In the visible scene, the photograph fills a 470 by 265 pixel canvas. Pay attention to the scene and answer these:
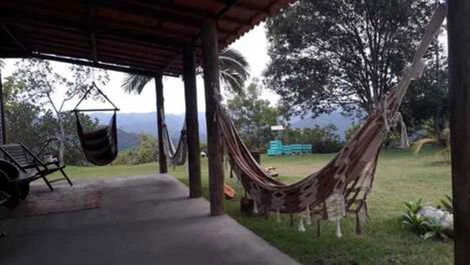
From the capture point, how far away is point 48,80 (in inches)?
477

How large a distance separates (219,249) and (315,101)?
1145cm

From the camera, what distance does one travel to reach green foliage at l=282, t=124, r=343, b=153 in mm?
12828

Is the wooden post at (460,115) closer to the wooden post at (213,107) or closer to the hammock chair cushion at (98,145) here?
the wooden post at (213,107)

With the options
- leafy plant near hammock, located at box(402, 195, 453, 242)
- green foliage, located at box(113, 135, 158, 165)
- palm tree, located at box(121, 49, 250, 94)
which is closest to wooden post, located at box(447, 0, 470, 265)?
leafy plant near hammock, located at box(402, 195, 453, 242)

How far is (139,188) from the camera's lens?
20.9 ft

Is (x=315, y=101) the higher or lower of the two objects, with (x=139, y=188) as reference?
higher

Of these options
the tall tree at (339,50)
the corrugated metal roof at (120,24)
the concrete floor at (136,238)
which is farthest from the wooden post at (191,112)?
the tall tree at (339,50)

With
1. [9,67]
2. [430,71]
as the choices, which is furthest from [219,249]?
[430,71]

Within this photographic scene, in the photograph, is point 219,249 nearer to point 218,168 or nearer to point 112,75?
point 218,168

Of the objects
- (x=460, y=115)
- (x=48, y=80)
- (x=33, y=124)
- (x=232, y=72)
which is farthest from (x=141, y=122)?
(x=460, y=115)

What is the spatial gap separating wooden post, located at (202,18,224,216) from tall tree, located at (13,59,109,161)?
8.30 meters

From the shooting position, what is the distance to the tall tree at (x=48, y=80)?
38.4 ft

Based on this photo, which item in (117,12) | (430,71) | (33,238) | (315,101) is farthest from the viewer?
(315,101)

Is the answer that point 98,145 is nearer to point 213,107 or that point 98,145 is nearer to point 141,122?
point 213,107
